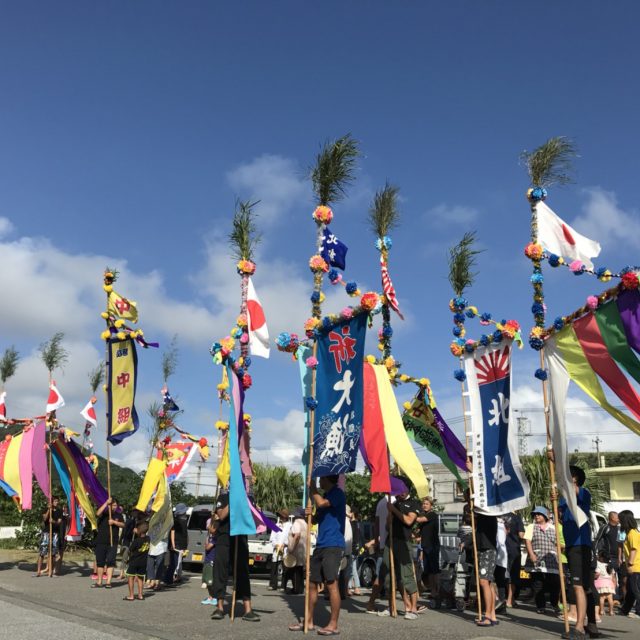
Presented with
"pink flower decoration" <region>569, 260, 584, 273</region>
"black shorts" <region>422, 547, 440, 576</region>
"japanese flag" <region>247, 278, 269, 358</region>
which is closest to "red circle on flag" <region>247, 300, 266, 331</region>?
"japanese flag" <region>247, 278, 269, 358</region>

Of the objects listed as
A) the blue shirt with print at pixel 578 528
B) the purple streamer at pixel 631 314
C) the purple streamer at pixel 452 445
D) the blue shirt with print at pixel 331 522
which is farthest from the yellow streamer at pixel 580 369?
the purple streamer at pixel 452 445

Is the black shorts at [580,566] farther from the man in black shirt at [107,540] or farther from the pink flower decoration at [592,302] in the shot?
the man in black shirt at [107,540]

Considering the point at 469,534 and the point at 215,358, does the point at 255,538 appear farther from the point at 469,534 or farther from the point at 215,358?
the point at 215,358

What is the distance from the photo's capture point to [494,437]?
891 cm

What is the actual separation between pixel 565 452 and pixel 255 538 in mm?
10526

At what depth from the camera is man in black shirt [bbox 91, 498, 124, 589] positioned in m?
12.8

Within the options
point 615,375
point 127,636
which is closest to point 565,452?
point 615,375

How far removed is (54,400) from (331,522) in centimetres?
980

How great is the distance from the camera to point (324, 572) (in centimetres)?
758

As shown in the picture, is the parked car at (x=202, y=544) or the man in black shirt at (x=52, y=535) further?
the parked car at (x=202, y=544)

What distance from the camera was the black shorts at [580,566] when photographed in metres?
7.60

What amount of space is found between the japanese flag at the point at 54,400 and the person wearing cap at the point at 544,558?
10.7 metres

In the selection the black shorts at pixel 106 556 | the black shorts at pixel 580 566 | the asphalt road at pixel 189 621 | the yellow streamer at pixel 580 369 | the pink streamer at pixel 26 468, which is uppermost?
the yellow streamer at pixel 580 369

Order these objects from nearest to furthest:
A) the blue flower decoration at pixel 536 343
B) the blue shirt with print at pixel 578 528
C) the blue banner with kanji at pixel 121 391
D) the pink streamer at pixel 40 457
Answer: the blue shirt with print at pixel 578 528 → the blue flower decoration at pixel 536 343 → the blue banner with kanji at pixel 121 391 → the pink streamer at pixel 40 457
